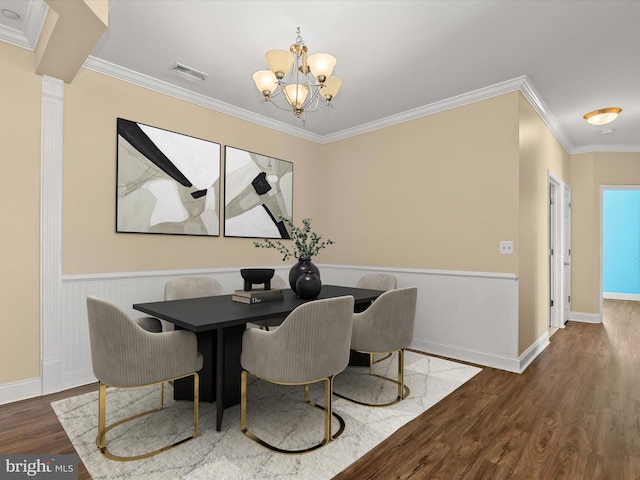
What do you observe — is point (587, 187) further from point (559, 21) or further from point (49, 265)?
point (49, 265)

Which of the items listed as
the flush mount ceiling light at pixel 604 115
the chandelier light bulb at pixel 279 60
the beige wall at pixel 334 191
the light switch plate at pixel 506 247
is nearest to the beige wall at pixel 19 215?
the beige wall at pixel 334 191

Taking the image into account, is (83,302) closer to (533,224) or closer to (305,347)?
(305,347)

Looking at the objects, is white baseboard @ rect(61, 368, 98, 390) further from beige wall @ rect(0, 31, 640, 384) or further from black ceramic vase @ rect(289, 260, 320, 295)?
black ceramic vase @ rect(289, 260, 320, 295)

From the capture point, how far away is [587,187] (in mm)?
5617

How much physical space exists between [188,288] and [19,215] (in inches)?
51.6

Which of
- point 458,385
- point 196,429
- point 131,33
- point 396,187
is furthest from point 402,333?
point 131,33

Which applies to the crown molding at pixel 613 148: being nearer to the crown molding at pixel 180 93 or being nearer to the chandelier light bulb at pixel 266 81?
the crown molding at pixel 180 93

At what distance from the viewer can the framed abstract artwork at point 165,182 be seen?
3199mm

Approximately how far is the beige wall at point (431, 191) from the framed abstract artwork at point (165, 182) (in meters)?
1.78

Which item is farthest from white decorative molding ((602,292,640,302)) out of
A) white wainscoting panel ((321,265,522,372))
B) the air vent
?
the air vent

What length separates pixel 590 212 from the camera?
5.59m

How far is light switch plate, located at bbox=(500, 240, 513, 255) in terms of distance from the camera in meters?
3.37

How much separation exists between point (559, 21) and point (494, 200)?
151cm

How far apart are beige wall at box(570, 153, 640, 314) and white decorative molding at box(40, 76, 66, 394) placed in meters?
6.76
